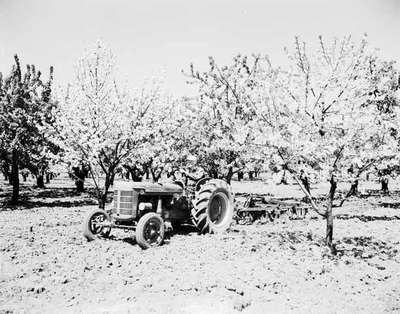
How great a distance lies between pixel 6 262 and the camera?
8328mm

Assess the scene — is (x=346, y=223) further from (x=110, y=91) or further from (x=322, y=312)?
(x=110, y=91)

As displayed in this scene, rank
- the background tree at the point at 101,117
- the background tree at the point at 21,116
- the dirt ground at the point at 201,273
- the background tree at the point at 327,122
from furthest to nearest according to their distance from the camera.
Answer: the background tree at the point at 21,116, the background tree at the point at 101,117, the background tree at the point at 327,122, the dirt ground at the point at 201,273

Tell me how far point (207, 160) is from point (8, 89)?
12.4 meters

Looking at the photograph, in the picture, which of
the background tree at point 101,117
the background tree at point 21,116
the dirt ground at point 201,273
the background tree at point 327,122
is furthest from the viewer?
the background tree at point 21,116

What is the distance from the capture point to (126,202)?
412 inches

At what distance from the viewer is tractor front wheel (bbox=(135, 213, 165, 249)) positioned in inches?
372

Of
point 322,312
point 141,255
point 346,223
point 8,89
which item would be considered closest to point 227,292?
point 322,312

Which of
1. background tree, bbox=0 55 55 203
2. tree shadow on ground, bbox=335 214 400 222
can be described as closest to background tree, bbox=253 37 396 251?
tree shadow on ground, bbox=335 214 400 222

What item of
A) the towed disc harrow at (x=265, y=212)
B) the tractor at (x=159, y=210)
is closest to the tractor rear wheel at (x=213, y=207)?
the tractor at (x=159, y=210)

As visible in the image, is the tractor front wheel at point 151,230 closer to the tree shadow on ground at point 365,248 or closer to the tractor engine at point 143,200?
the tractor engine at point 143,200

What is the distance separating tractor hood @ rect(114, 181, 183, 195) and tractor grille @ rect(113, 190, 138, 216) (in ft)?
0.47

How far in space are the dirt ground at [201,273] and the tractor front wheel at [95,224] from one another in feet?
0.93

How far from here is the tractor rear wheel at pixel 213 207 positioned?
452 inches

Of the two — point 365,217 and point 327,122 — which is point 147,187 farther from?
point 365,217
